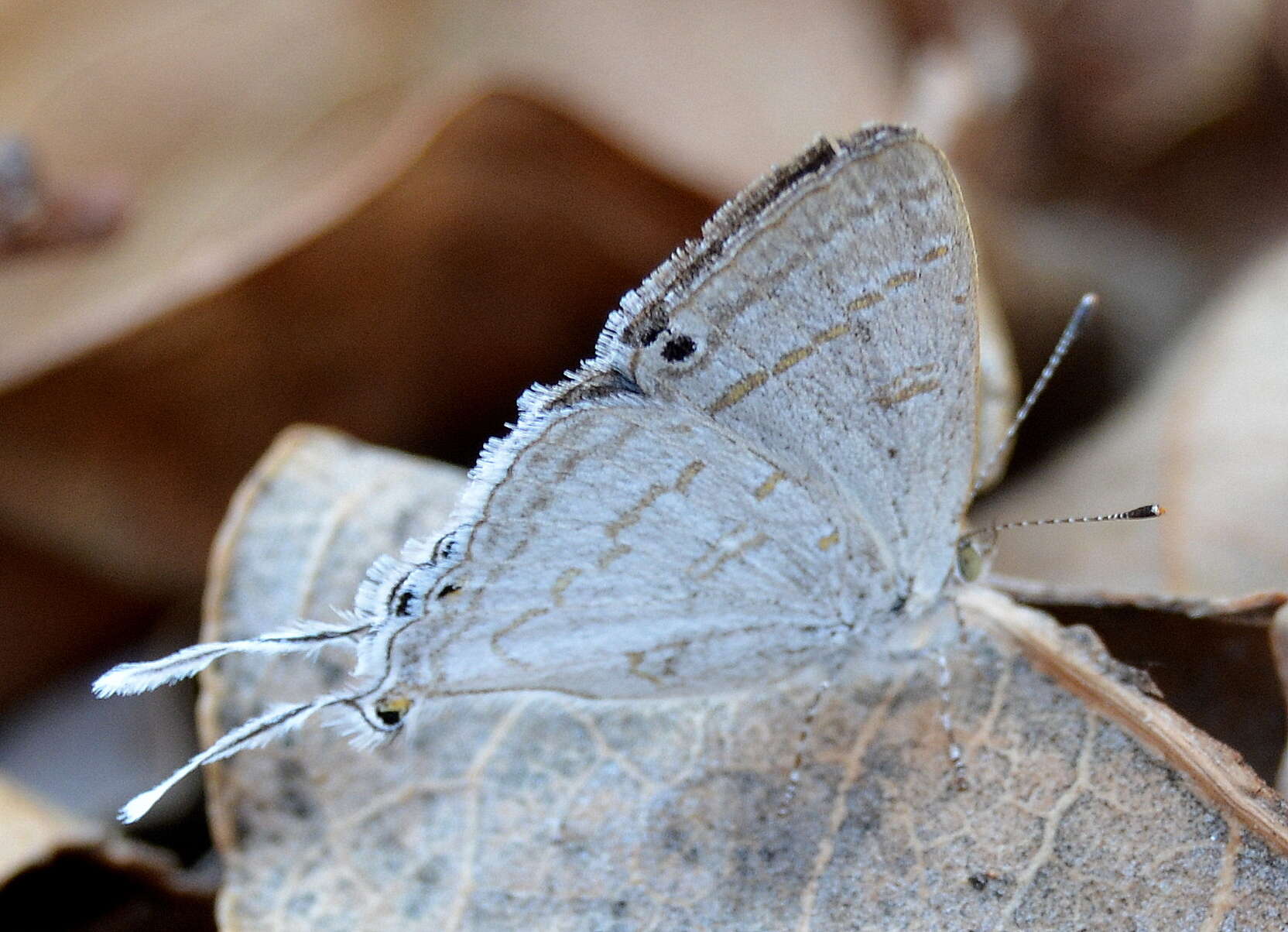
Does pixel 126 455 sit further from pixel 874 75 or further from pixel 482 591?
pixel 874 75

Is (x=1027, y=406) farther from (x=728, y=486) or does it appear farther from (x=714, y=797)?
(x=714, y=797)

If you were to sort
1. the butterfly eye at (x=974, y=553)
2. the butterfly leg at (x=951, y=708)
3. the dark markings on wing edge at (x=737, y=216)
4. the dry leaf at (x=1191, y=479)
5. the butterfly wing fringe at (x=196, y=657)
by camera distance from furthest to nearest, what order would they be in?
the dry leaf at (x=1191, y=479) < the butterfly eye at (x=974, y=553) < the butterfly leg at (x=951, y=708) < the butterfly wing fringe at (x=196, y=657) < the dark markings on wing edge at (x=737, y=216)

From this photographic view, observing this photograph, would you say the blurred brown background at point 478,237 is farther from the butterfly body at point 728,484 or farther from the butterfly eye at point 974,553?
the butterfly body at point 728,484

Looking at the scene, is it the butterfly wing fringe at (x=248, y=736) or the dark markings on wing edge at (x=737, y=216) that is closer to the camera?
the dark markings on wing edge at (x=737, y=216)

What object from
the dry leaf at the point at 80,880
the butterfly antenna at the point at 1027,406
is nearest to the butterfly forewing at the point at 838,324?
the butterfly antenna at the point at 1027,406

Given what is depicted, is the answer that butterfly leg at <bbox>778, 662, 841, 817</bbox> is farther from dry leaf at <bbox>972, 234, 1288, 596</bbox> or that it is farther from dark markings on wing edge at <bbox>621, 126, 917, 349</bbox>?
dark markings on wing edge at <bbox>621, 126, 917, 349</bbox>

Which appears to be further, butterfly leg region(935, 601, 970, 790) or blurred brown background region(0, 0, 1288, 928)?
blurred brown background region(0, 0, 1288, 928)

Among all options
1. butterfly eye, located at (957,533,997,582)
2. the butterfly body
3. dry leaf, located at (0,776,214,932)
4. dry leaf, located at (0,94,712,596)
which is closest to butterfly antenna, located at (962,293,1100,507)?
butterfly eye, located at (957,533,997,582)

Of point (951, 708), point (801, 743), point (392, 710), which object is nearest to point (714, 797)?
point (801, 743)
